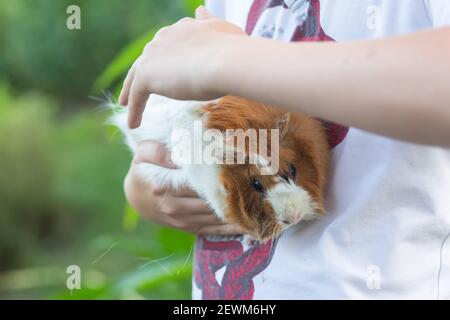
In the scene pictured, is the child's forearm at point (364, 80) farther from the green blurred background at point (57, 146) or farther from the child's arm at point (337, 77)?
the green blurred background at point (57, 146)

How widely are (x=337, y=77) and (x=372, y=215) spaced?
134mm

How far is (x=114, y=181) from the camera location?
220 cm

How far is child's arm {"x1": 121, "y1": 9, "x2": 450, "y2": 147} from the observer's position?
30 centimetres

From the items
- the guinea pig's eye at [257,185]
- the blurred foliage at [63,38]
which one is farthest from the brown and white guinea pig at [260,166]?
the blurred foliage at [63,38]

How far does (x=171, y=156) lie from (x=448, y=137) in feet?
0.68

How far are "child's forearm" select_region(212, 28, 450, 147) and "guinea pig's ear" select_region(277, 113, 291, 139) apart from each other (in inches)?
3.2

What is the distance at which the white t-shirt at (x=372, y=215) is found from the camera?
1.36 ft

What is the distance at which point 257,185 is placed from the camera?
1.37ft

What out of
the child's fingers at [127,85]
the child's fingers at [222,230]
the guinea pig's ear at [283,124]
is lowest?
the child's fingers at [222,230]

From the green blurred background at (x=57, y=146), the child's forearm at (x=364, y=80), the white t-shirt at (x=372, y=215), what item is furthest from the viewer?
the green blurred background at (x=57, y=146)

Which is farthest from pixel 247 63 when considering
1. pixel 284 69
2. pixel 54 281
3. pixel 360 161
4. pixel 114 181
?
pixel 114 181

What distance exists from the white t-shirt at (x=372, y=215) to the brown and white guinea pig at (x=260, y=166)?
0.02 m

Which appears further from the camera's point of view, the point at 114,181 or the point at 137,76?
the point at 114,181
